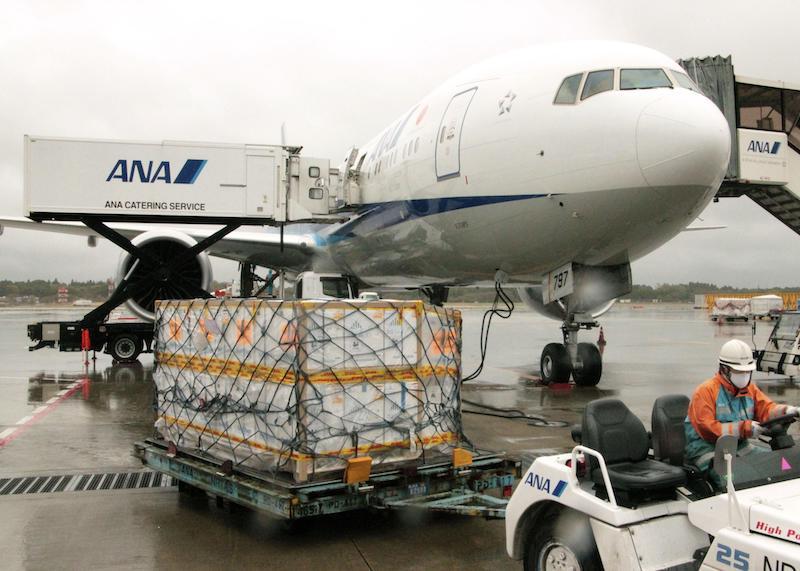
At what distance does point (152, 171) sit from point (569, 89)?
6552 millimetres

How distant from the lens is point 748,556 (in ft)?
9.27

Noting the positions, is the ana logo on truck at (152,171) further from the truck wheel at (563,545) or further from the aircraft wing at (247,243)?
→ the truck wheel at (563,545)

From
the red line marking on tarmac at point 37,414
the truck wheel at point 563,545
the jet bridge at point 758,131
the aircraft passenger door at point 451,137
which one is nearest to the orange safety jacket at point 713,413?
the truck wheel at point 563,545

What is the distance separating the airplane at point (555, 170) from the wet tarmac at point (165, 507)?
1.82 m

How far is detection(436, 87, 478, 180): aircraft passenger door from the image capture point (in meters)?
9.69

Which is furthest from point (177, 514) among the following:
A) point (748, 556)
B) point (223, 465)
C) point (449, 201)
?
point (449, 201)

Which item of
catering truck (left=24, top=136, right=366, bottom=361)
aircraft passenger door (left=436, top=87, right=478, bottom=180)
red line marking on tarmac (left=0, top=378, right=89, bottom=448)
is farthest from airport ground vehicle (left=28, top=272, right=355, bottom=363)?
aircraft passenger door (left=436, top=87, right=478, bottom=180)

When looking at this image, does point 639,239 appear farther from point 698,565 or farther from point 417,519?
point 698,565

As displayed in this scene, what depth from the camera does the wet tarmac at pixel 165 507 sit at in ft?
14.9

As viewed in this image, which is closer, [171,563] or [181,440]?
[171,563]

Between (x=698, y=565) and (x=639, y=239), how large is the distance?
6236 mm

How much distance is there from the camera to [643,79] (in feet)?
27.8

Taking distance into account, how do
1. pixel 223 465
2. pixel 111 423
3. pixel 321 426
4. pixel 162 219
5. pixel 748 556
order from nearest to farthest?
1. pixel 748 556
2. pixel 321 426
3. pixel 223 465
4. pixel 111 423
5. pixel 162 219

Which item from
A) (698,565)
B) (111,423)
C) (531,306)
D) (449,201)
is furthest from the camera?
(531,306)
